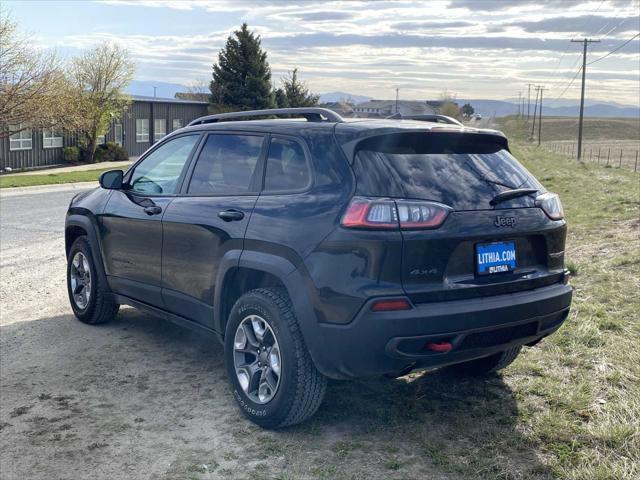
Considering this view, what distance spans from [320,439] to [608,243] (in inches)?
294

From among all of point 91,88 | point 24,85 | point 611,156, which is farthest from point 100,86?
point 611,156

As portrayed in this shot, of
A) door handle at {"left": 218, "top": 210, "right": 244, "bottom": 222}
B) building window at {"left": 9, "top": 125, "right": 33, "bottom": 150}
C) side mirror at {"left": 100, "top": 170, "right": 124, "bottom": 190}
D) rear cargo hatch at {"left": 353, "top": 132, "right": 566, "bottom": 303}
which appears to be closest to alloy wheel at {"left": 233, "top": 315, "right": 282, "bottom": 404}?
door handle at {"left": 218, "top": 210, "right": 244, "bottom": 222}

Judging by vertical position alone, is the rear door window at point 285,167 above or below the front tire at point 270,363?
above

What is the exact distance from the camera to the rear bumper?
3.73 m

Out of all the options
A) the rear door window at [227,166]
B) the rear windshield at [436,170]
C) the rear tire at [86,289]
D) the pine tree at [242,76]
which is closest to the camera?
the rear windshield at [436,170]

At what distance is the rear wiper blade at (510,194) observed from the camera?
4079 millimetres

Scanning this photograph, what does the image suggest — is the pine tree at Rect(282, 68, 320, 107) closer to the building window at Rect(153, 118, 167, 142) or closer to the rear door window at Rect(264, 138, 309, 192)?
the building window at Rect(153, 118, 167, 142)

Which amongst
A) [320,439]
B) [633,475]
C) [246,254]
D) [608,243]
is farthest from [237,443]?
[608,243]

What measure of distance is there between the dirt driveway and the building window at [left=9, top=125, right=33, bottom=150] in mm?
32774

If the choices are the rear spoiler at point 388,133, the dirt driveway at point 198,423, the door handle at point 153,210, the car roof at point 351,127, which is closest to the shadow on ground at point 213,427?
the dirt driveway at point 198,423

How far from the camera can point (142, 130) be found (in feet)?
156

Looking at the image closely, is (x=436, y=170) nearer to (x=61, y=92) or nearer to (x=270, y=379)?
(x=270, y=379)

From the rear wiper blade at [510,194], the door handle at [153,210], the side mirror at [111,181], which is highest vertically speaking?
the rear wiper blade at [510,194]

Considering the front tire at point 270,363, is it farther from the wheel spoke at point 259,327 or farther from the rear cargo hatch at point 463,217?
the rear cargo hatch at point 463,217
